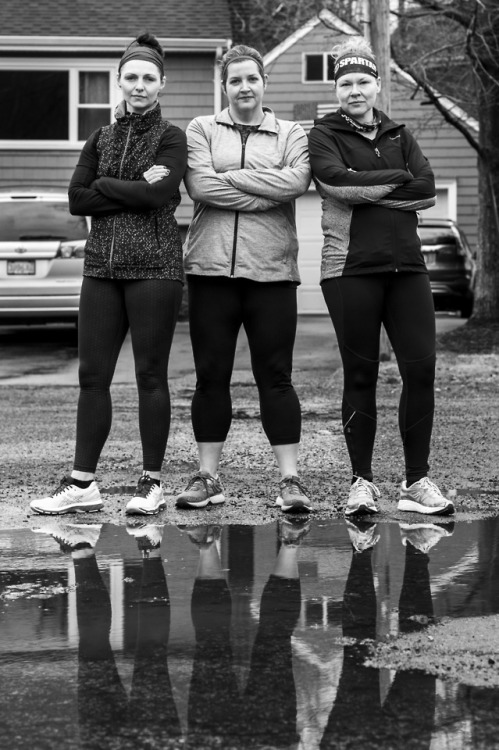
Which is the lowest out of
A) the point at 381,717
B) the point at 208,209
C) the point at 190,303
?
the point at 381,717

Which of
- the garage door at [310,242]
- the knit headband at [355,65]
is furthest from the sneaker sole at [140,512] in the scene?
the garage door at [310,242]

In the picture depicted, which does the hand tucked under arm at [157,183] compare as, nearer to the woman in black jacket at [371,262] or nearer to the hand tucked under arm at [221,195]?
the hand tucked under arm at [221,195]

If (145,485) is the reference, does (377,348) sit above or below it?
above

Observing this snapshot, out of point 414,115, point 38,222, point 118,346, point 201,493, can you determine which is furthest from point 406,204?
point 414,115

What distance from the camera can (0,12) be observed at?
23828 millimetres

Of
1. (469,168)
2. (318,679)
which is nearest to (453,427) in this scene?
(318,679)

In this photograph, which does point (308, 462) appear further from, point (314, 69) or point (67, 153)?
point (314, 69)

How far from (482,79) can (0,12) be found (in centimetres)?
1010

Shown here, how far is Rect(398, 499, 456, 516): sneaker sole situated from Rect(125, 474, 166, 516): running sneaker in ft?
3.45

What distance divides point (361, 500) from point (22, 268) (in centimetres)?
1065

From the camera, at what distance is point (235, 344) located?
19.1 ft

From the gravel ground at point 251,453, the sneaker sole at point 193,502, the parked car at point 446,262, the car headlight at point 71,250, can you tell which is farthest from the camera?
the parked car at point 446,262

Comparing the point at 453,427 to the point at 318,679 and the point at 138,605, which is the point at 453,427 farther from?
the point at 318,679

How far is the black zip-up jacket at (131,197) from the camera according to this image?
5.62 metres
